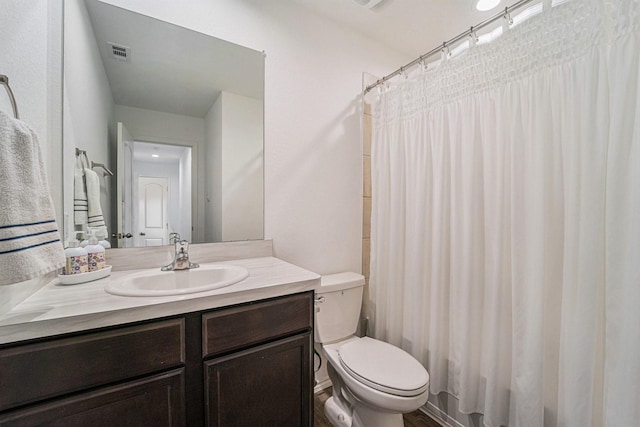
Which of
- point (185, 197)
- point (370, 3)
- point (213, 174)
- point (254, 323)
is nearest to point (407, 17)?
point (370, 3)

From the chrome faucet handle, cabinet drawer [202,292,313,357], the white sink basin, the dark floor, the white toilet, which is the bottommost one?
the dark floor

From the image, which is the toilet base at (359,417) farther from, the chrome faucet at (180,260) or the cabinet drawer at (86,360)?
the chrome faucet at (180,260)

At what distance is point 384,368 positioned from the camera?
1.27 meters

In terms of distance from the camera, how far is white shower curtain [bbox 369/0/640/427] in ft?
2.81

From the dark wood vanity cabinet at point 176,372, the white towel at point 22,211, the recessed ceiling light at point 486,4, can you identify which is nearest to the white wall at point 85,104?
the white towel at point 22,211

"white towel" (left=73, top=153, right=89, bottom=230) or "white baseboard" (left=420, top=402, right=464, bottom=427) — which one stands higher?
"white towel" (left=73, top=153, right=89, bottom=230)

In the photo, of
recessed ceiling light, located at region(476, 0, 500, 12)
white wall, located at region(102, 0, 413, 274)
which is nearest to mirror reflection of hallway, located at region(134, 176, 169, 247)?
white wall, located at region(102, 0, 413, 274)

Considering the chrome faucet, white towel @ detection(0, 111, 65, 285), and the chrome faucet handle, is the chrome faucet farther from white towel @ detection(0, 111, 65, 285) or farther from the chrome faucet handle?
white towel @ detection(0, 111, 65, 285)

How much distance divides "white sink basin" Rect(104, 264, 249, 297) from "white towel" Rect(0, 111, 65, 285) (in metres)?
0.30

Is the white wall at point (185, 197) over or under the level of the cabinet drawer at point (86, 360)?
over

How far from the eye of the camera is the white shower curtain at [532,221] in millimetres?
856

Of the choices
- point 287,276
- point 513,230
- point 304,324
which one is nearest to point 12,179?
point 287,276

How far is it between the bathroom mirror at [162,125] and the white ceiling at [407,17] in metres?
0.65

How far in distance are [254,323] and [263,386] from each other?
0.25 m
